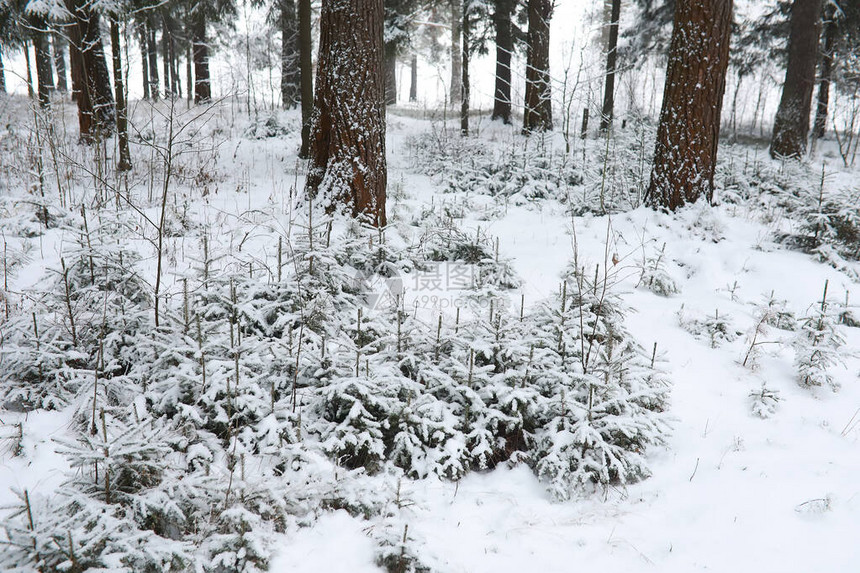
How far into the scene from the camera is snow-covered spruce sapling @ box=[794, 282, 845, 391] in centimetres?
392

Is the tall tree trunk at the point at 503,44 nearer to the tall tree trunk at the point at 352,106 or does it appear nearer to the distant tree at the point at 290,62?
the distant tree at the point at 290,62

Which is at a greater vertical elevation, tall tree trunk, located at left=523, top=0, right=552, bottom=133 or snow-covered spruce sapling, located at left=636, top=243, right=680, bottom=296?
tall tree trunk, located at left=523, top=0, right=552, bottom=133

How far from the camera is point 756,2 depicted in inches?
658

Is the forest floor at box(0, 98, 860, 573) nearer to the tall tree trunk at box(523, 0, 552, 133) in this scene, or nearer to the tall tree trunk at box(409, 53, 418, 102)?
the tall tree trunk at box(523, 0, 552, 133)

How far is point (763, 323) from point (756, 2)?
1745cm

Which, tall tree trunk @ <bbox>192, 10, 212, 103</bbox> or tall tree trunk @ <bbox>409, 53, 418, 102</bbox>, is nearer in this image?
tall tree trunk @ <bbox>192, 10, 212, 103</bbox>

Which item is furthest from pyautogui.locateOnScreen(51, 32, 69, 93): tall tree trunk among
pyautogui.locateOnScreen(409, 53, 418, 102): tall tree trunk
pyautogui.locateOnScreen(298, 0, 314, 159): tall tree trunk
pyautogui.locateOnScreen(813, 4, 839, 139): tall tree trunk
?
pyautogui.locateOnScreen(813, 4, 839, 139): tall tree trunk

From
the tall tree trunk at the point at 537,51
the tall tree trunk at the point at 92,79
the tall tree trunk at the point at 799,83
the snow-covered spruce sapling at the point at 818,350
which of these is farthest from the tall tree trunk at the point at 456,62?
the snow-covered spruce sapling at the point at 818,350

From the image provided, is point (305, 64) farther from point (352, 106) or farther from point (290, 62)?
point (290, 62)

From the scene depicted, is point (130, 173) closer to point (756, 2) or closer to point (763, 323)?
point (763, 323)

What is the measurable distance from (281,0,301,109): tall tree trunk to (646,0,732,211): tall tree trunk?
40.6 ft

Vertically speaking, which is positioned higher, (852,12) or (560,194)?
(852,12)

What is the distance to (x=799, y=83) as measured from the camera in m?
12.3

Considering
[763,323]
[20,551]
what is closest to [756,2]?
[763,323]
